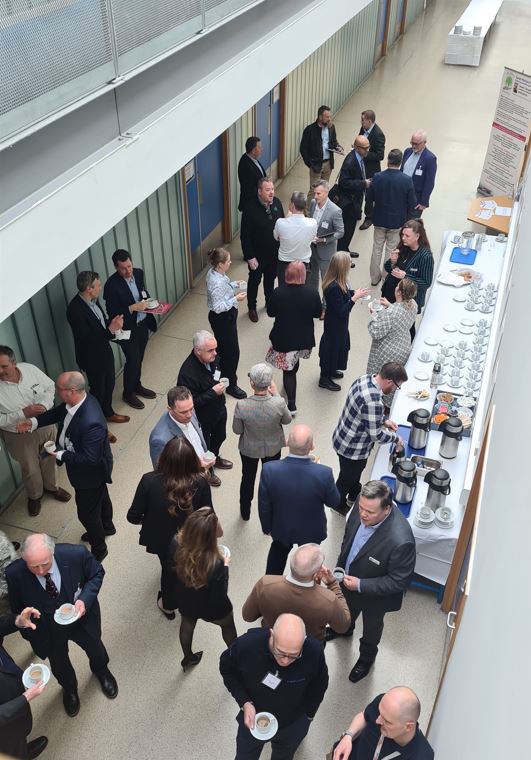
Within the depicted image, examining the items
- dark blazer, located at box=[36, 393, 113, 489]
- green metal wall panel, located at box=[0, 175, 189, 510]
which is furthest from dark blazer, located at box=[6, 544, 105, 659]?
green metal wall panel, located at box=[0, 175, 189, 510]

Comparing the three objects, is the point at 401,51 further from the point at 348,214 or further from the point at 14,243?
the point at 14,243

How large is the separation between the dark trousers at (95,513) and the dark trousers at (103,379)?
1.33 m

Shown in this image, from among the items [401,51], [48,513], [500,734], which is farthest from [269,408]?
[401,51]

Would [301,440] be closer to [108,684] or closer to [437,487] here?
[437,487]

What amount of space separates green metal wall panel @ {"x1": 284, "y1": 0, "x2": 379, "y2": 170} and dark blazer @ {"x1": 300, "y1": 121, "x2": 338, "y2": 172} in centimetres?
138

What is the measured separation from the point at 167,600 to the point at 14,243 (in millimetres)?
2545

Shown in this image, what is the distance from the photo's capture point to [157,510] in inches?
173

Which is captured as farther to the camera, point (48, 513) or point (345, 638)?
point (48, 513)

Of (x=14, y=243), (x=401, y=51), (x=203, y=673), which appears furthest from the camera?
(x=401, y=51)

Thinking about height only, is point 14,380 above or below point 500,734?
below

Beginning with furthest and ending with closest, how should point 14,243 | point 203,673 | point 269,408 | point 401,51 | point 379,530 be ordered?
point 401,51 < point 269,408 < point 203,673 < point 379,530 < point 14,243

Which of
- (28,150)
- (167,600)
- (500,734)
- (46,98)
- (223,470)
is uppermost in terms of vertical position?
(46,98)

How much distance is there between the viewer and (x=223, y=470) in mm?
6387

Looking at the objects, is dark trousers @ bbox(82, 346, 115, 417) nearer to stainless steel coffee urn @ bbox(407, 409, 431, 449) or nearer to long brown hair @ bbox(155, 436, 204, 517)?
long brown hair @ bbox(155, 436, 204, 517)
